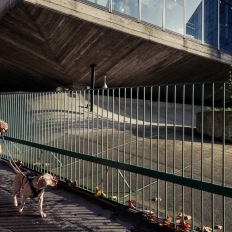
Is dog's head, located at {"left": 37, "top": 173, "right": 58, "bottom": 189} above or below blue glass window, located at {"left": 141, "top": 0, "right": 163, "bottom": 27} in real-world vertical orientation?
below

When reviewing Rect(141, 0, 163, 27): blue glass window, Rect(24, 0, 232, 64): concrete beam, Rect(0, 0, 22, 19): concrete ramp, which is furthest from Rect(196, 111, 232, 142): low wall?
Rect(0, 0, 22, 19): concrete ramp

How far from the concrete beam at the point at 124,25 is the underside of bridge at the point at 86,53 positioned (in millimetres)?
40

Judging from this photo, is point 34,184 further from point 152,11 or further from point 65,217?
point 152,11

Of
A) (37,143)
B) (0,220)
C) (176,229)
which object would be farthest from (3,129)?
(176,229)

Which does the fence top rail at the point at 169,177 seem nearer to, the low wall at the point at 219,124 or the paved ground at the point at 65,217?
the paved ground at the point at 65,217

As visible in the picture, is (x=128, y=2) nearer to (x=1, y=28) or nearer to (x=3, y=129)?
(x=1, y=28)

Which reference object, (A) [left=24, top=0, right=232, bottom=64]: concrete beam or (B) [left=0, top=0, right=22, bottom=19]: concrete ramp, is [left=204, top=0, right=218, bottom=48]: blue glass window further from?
(B) [left=0, top=0, right=22, bottom=19]: concrete ramp

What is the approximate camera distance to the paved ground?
3.78 meters

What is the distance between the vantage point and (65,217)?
4.10m

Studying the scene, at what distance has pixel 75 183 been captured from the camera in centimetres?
532

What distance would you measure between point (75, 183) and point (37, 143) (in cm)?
153

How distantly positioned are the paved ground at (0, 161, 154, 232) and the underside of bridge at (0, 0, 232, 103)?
736cm

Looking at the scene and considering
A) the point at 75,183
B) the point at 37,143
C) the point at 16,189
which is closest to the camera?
the point at 16,189

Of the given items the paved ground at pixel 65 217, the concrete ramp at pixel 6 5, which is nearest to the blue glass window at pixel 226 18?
the concrete ramp at pixel 6 5
